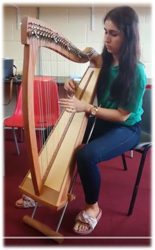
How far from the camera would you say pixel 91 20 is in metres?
2.77

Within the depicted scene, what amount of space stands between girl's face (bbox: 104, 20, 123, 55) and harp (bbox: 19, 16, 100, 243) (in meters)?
0.17

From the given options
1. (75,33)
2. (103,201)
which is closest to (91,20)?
(75,33)

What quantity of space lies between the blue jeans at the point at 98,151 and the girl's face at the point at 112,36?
400 mm

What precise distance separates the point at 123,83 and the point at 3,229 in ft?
3.11

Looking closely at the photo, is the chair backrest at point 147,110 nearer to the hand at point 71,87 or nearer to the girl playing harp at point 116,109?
the girl playing harp at point 116,109

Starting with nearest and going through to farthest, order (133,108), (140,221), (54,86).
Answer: (133,108), (140,221), (54,86)

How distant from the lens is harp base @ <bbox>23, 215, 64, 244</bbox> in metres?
1.32

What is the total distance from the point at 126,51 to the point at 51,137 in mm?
585

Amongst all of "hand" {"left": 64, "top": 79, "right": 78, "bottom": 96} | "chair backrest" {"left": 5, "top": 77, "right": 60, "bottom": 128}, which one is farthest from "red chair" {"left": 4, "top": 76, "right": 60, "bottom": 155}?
"hand" {"left": 64, "top": 79, "right": 78, "bottom": 96}

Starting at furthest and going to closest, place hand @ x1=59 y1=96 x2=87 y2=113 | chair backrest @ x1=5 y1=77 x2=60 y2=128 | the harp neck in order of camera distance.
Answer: chair backrest @ x1=5 y1=77 x2=60 y2=128 → hand @ x1=59 y1=96 x2=87 y2=113 → the harp neck

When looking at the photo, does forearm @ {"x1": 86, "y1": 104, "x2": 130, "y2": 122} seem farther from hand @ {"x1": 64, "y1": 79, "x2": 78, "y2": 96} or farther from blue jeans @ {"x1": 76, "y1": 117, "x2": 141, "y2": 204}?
hand @ {"x1": 64, "y1": 79, "x2": 78, "y2": 96}

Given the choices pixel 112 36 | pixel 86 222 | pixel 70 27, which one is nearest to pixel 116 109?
pixel 112 36

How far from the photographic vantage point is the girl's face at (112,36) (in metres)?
1.36

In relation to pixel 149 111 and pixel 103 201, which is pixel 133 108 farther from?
pixel 103 201
